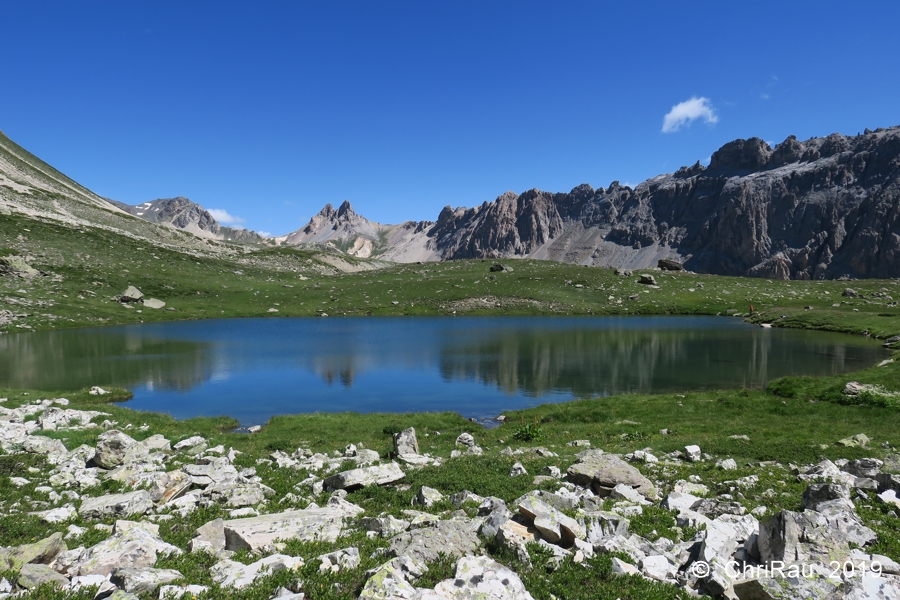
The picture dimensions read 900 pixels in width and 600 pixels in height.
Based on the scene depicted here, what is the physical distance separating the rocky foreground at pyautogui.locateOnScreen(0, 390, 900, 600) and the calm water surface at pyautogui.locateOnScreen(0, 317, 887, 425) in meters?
18.0

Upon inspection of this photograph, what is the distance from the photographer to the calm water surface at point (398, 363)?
3822 cm

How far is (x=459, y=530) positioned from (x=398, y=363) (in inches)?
1687

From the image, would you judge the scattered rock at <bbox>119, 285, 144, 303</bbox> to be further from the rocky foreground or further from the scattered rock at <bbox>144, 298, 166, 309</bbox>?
the rocky foreground

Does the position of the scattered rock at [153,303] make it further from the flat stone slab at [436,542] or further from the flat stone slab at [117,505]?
the flat stone slab at [436,542]

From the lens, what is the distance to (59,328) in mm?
76188

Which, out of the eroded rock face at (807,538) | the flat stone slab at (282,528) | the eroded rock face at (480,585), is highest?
the eroded rock face at (807,538)

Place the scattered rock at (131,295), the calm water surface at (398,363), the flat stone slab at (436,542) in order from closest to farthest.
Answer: the flat stone slab at (436,542), the calm water surface at (398,363), the scattered rock at (131,295)

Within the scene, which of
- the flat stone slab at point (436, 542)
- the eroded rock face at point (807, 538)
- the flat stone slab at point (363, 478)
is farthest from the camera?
→ the flat stone slab at point (363, 478)

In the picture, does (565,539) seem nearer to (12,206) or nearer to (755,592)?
(755,592)

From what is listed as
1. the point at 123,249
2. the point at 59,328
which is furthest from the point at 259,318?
the point at 123,249

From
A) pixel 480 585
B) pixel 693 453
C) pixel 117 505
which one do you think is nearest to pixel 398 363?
pixel 693 453

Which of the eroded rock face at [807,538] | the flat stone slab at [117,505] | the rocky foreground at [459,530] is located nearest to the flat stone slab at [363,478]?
the rocky foreground at [459,530]

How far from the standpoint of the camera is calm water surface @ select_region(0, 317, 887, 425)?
3822cm

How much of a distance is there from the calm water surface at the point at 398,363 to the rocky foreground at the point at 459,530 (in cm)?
1798
